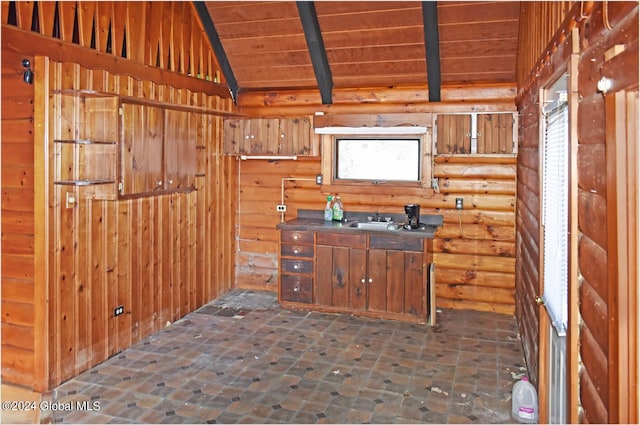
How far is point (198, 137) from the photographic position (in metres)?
5.56

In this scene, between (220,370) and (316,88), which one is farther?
(316,88)

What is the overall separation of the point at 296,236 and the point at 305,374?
75.7 inches

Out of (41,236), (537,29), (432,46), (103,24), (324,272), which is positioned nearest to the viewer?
(537,29)

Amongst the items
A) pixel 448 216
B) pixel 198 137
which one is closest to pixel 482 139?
pixel 448 216

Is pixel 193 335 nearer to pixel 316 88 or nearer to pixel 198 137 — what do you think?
pixel 198 137

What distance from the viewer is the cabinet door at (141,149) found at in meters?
4.25

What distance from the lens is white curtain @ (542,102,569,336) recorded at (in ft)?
7.82

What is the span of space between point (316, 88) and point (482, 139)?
1.99 meters

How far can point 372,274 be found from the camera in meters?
5.35

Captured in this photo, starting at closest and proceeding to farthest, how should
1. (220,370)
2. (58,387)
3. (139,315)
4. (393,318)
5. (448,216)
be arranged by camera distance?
1. (58,387)
2. (220,370)
3. (139,315)
4. (393,318)
5. (448,216)

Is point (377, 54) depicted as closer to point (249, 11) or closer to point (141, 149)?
point (249, 11)

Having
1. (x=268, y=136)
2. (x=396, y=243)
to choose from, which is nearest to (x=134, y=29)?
(x=268, y=136)

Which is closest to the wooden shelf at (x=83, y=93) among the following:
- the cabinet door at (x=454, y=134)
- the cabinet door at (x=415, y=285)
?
the cabinet door at (x=415, y=285)

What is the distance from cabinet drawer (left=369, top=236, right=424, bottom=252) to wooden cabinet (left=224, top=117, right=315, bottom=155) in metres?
1.35
